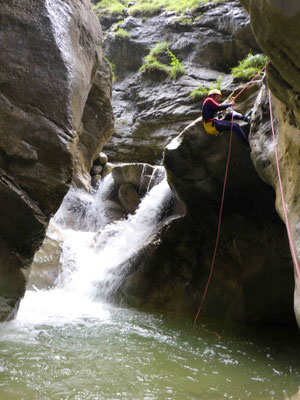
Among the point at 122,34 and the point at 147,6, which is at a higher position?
the point at 147,6

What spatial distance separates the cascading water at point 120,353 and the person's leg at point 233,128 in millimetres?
2985

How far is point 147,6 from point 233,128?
1777 cm

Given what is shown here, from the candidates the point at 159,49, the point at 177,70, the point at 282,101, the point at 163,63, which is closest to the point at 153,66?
the point at 163,63

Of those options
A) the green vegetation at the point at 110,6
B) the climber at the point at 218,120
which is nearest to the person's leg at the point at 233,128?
the climber at the point at 218,120

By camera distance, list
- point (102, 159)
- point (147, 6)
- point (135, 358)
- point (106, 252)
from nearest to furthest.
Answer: point (135, 358)
point (106, 252)
point (102, 159)
point (147, 6)

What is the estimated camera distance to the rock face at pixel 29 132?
5.04m

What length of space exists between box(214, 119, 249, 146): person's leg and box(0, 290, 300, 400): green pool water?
351cm

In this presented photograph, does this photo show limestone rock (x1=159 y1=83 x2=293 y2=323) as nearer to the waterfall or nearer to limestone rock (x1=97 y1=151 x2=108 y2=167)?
the waterfall

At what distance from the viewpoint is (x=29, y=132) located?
5113 mm

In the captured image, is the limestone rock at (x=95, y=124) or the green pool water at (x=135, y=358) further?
the limestone rock at (x=95, y=124)

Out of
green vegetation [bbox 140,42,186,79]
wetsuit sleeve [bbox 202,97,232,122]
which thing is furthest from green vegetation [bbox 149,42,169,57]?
wetsuit sleeve [bbox 202,97,232,122]

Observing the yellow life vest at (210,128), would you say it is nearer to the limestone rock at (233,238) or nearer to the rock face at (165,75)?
the limestone rock at (233,238)

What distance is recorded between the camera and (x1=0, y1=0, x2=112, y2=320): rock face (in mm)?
5039

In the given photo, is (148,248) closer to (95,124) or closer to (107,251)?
(107,251)
